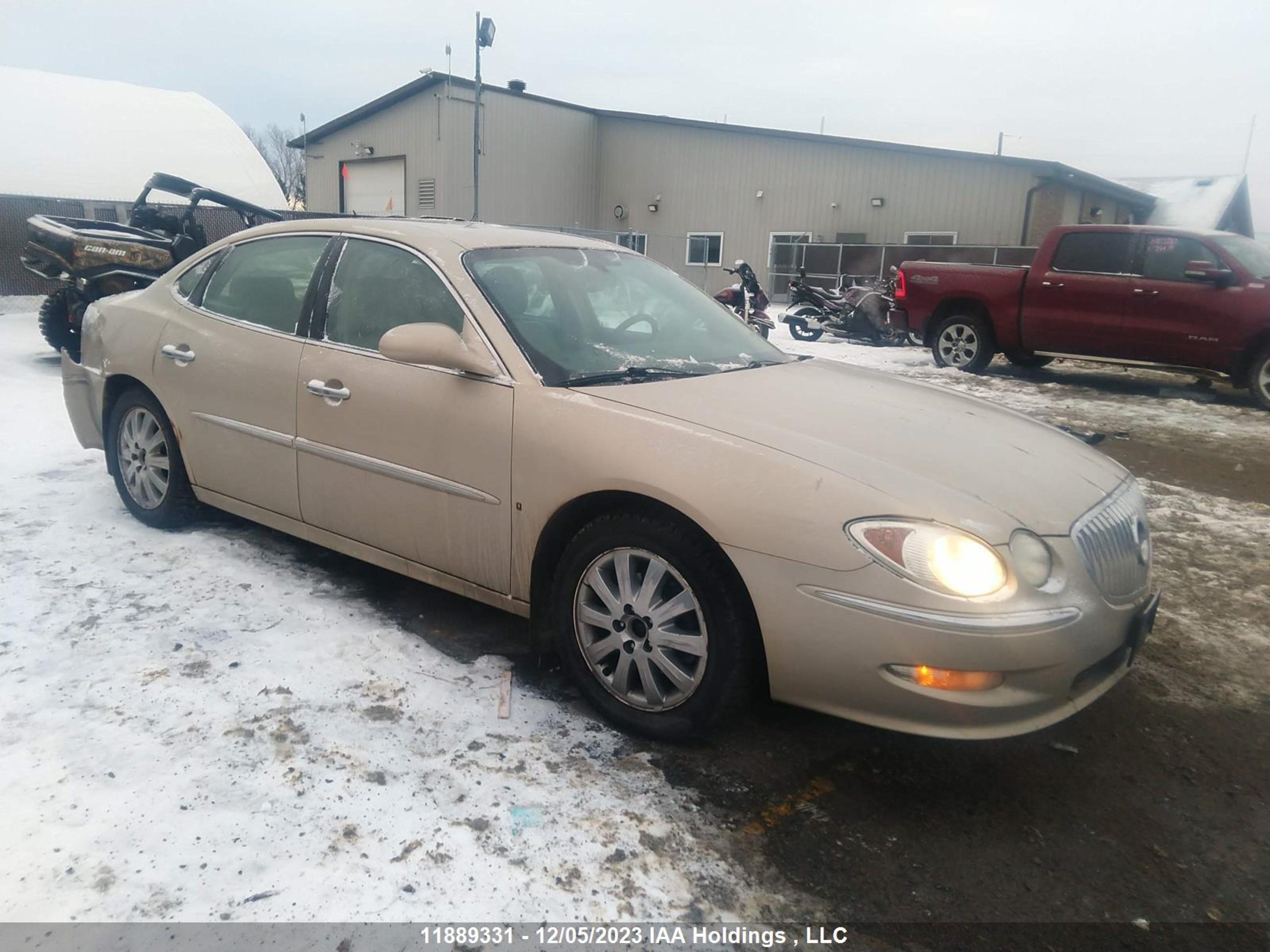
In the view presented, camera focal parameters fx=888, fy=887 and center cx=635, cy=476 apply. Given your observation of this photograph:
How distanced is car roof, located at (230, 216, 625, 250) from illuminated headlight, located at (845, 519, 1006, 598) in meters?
1.97

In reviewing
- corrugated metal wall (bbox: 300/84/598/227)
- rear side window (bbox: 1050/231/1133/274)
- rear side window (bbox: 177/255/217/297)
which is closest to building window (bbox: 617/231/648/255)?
corrugated metal wall (bbox: 300/84/598/227)

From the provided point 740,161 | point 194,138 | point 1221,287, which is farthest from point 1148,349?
point 194,138

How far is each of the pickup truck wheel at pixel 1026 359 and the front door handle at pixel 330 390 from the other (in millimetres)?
10055

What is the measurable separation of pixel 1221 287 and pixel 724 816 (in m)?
9.68

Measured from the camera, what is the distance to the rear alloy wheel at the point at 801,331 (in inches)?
590

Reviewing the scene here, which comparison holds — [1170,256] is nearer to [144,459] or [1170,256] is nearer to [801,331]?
[801,331]

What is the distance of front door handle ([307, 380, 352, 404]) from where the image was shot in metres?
3.40

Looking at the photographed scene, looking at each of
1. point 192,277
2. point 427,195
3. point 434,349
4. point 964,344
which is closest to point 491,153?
point 427,195

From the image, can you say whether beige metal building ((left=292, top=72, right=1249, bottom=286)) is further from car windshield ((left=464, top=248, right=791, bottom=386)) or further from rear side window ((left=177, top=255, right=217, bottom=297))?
rear side window ((left=177, top=255, right=217, bottom=297))

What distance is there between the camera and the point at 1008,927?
208 centimetres

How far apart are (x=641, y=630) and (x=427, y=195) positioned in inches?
940

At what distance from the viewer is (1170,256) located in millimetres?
9898

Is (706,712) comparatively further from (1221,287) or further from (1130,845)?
(1221,287)

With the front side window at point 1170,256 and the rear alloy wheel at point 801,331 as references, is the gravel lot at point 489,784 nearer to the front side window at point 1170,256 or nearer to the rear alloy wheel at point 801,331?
the front side window at point 1170,256
